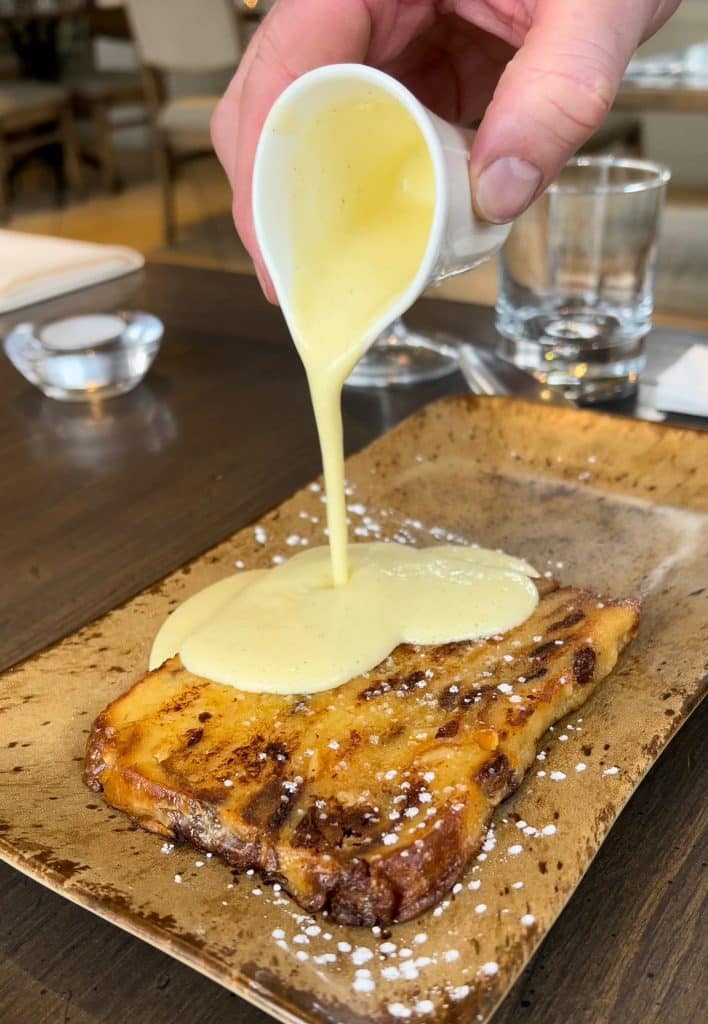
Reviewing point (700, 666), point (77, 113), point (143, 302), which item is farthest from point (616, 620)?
point (77, 113)

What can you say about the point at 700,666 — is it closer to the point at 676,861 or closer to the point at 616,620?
the point at 616,620

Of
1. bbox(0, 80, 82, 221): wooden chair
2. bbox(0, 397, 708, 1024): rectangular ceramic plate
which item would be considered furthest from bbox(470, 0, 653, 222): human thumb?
bbox(0, 80, 82, 221): wooden chair

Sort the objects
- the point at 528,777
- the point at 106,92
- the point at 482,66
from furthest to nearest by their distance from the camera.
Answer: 1. the point at 106,92
2. the point at 482,66
3. the point at 528,777

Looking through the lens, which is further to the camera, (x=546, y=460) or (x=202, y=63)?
(x=202, y=63)

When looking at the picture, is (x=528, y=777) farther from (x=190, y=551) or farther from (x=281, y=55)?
(x=281, y=55)

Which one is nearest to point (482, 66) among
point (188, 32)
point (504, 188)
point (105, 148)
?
point (504, 188)

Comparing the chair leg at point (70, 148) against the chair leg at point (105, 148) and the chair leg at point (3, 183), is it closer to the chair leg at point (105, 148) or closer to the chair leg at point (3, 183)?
the chair leg at point (105, 148)
